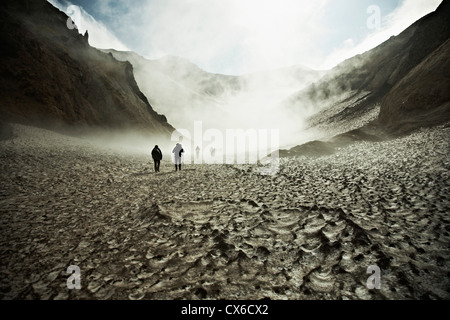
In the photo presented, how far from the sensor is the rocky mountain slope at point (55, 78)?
89.9ft

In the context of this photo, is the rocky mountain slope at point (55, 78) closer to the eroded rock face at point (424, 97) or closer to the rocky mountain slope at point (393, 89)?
the rocky mountain slope at point (393, 89)

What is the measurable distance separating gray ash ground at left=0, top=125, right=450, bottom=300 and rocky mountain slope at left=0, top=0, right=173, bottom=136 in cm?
2357

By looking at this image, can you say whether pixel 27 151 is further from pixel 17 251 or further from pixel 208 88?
pixel 208 88

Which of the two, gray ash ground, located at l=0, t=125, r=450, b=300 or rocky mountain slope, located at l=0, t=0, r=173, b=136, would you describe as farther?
rocky mountain slope, located at l=0, t=0, r=173, b=136

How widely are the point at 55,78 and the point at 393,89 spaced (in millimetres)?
49480

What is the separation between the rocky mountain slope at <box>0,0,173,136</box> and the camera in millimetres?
27406

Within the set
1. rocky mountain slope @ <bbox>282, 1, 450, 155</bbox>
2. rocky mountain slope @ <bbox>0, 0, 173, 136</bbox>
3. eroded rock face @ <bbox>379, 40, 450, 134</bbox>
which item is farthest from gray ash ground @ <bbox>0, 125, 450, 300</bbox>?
rocky mountain slope @ <bbox>0, 0, 173, 136</bbox>

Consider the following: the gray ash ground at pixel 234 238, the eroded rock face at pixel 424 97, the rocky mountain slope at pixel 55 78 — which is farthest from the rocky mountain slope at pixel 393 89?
the rocky mountain slope at pixel 55 78

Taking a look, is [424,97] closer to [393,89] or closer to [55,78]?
[393,89]

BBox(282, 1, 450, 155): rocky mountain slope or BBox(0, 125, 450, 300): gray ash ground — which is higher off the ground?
BBox(282, 1, 450, 155): rocky mountain slope

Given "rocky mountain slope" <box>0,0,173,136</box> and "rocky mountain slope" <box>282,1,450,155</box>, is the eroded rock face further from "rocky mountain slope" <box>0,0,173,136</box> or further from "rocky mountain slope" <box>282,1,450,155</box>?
"rocky mountain slope" <box>0,0,173,136</box>

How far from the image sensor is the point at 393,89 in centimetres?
2953

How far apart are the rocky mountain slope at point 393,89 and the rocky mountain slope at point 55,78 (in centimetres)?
3269

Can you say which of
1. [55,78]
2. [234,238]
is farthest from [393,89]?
[55,78]
